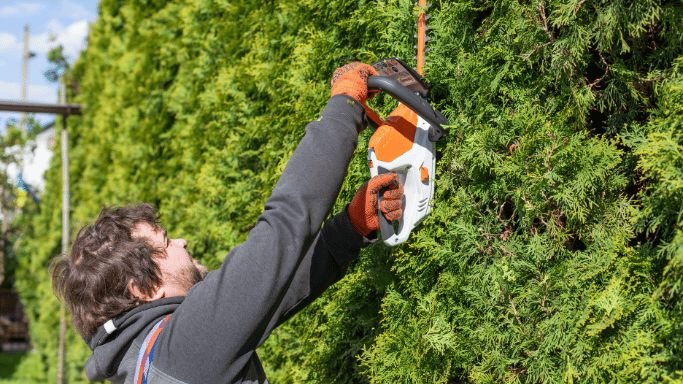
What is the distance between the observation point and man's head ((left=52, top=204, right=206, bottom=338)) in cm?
234

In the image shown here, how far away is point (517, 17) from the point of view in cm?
217

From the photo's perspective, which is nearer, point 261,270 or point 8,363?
→ point 261,270

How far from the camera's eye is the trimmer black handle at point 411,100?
2.12 metres

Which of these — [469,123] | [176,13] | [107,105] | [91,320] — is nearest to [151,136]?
[176,13]

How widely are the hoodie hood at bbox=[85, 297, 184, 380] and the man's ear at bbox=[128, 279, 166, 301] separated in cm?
5

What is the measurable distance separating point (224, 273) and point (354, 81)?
678mm

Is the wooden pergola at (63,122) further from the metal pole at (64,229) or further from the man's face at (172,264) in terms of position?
the man's face at (172,264)

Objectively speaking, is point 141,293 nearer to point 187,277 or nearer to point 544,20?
point 187,277

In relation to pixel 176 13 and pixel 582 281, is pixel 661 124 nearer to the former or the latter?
pixel 582 281

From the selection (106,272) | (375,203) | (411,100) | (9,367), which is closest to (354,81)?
(411,100)

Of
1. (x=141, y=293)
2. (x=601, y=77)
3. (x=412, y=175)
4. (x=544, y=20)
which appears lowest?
(x=141, y=293)

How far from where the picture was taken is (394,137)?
7.41 feet

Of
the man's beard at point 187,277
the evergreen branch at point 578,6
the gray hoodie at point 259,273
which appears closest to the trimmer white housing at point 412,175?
the gray hoodie at point 259,273

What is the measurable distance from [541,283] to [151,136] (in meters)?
4.20
